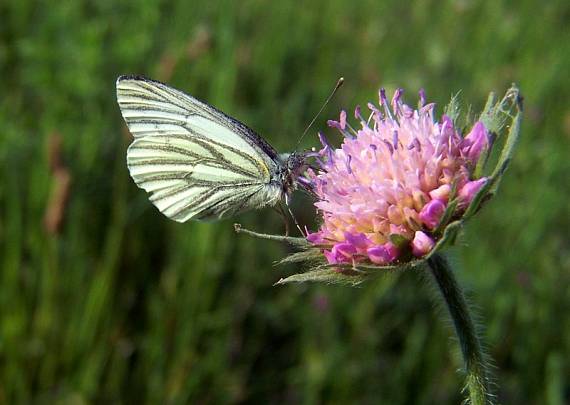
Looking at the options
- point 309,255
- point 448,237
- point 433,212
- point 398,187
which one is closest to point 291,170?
point 309,255

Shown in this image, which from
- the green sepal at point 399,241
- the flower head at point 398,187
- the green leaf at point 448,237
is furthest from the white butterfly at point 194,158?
the green leaf at point 448,237

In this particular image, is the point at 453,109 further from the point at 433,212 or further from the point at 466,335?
the point at 466,335

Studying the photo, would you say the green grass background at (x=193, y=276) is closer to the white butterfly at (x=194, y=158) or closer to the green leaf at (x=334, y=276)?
the white butterfly at (x=194, y=158)

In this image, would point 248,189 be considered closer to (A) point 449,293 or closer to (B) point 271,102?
(A) point 449,293

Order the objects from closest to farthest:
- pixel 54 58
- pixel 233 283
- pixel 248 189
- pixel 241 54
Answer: pixel 248 189 → pixel 233 283 → pixel 54 58 → pixel 241 54

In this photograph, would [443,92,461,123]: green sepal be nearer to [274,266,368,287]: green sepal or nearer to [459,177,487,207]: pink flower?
[459,177,487,207]: pink flower

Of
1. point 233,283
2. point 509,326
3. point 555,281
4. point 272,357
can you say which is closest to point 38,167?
point 233,283

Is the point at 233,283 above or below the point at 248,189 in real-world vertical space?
below

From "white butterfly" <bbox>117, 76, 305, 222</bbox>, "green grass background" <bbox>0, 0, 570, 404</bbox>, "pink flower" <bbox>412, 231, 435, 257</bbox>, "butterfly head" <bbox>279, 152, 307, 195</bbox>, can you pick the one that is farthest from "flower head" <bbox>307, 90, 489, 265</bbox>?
"green grass background" <bbox>0, 0, 570, 404</bbox>
